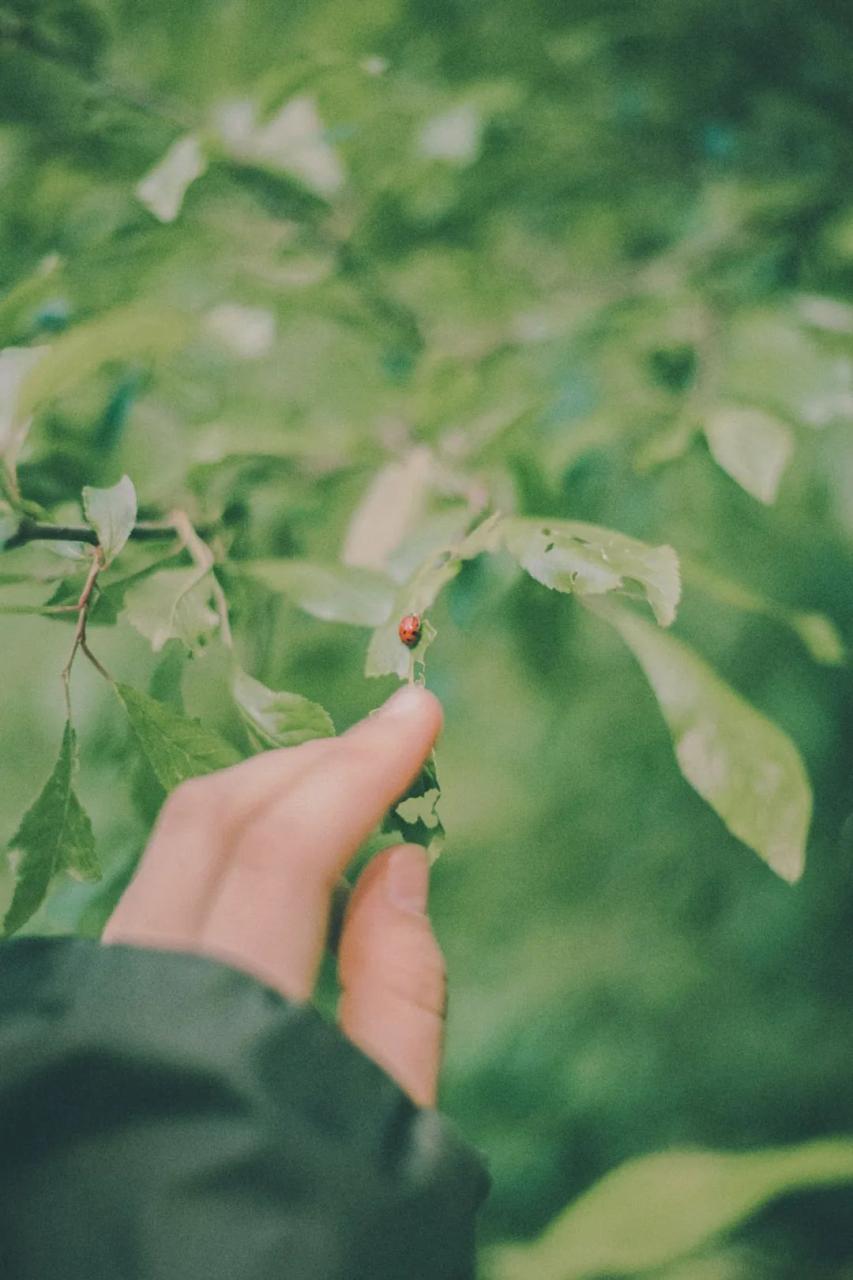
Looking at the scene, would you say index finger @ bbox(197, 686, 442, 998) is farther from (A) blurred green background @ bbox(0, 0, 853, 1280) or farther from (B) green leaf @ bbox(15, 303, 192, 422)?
(B) green leaf @ bbox(15, 303, 192, 422)

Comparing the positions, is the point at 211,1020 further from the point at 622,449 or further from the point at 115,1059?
the point at 622,449

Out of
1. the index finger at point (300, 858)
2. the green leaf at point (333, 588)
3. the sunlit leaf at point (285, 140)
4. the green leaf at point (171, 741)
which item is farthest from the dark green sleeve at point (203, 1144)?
the sunlit leaf at point (285, 140)

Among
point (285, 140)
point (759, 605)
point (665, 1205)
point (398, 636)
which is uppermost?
point (285, 140)

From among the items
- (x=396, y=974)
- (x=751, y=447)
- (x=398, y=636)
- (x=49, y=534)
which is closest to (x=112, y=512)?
(x=49, y=534)

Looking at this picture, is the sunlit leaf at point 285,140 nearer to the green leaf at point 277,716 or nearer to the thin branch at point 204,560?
the thin branch at point 204,560

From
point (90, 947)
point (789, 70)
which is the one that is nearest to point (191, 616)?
point (90, 947)

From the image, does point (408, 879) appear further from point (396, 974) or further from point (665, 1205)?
point (665, 1205)
